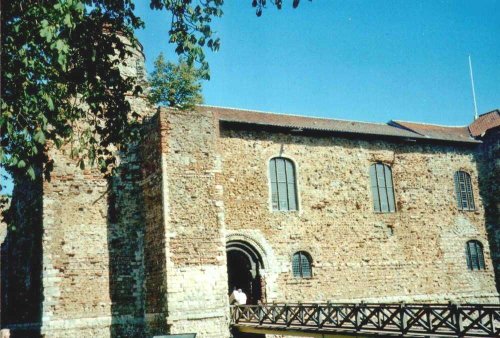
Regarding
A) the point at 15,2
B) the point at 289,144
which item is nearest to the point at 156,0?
the point at 15,2

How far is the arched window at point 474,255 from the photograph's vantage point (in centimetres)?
2202

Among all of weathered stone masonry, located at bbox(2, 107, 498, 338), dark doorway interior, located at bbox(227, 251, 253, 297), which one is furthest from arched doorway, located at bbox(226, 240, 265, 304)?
weathered stone masonry, located at bbox(2, 107, 498, 338)

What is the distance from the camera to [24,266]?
16672 mm

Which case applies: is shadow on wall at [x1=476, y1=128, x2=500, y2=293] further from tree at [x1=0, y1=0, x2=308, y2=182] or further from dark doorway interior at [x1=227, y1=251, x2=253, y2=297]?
tree at [x1=0, y1=0, x2=308, y2=182]

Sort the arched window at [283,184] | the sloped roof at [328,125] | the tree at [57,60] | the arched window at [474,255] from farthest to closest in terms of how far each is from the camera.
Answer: the arched window at [474,255], the sloped roof at [328,125], the arched window at [283,184], the tree at [57,60]

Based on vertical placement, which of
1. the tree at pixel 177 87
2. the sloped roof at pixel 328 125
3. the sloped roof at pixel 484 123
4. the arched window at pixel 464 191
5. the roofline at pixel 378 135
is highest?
the tree at pixel 177 87

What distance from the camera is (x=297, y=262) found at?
18344 mm

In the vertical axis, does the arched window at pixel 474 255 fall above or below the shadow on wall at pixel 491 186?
below

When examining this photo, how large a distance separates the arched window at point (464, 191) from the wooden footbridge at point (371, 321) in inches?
373

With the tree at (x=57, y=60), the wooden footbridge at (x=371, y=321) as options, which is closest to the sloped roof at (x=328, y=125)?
the wooden footbridge at (x=371, y=321)

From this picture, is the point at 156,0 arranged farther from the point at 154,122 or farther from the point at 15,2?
the point at 154,122

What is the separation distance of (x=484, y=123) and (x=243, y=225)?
16.8 m

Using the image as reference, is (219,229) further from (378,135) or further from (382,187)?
(378,135)

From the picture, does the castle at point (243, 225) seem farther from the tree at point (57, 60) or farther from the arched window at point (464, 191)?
the tree at point (57, 60)
